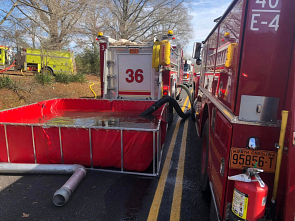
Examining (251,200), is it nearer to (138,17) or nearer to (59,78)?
(59,78)

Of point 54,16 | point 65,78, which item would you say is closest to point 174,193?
point 54,16

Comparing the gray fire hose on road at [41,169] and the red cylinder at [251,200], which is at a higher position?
the red cylinder at [251,200]

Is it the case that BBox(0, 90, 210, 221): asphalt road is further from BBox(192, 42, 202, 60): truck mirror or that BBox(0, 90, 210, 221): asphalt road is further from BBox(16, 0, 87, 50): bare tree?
BBox(16, 0, 87, 50): bare tree

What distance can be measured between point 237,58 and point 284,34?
0.42 meters

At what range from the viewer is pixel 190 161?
5.28 m

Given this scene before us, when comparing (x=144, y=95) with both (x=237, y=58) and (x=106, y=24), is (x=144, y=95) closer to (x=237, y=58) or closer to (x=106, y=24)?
(x=237, y=58)

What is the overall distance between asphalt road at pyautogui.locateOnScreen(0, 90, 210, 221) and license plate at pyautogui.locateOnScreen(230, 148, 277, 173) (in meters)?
1.59

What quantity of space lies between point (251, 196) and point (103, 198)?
2.61 meters

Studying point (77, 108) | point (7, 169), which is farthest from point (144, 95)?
point (7, 169)

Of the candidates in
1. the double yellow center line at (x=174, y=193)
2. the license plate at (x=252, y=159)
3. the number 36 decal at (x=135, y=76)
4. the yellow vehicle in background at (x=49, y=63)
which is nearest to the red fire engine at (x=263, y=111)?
the license plate at (x=252, y=159)

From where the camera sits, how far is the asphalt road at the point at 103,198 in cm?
327

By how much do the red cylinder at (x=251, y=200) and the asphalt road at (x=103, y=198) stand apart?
4.88 ft

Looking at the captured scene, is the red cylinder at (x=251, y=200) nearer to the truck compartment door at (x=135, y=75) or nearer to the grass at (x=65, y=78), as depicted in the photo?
the truck compartment door at (x=135, y=75)

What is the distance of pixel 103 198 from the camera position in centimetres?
370
